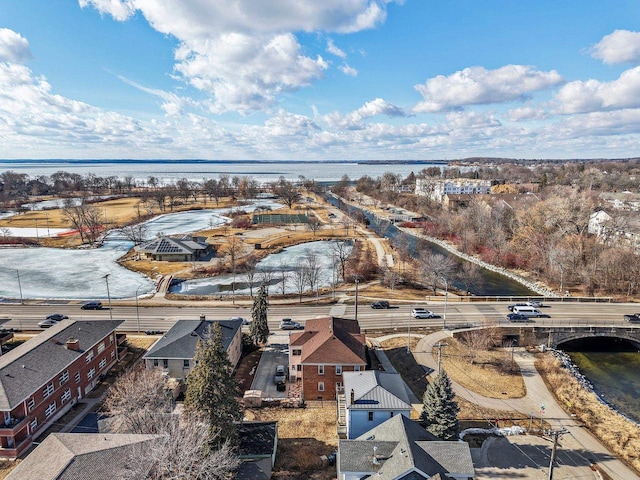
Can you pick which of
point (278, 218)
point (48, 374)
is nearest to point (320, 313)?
point (48, 374)

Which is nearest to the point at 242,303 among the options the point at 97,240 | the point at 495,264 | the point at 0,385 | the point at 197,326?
the point at 197,326

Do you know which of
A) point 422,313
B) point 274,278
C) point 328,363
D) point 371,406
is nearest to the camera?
point 371,406

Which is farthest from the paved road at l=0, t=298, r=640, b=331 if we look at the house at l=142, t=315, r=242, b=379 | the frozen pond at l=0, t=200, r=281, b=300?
the house at l=142, t=315, r=242, b=379

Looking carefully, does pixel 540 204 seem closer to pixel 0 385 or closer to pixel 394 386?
pixel 394 386

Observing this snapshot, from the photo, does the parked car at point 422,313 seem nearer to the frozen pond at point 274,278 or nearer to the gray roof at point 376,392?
the frozen pond at point 274,278

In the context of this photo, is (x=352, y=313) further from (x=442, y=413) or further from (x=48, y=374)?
→ (x=48, y=374)
